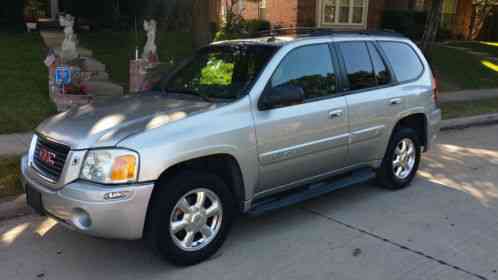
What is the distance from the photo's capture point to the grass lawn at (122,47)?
1248 centimetres

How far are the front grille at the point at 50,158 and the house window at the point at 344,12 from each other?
1847cm

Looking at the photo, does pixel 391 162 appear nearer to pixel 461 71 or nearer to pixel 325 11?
pixel 461 71

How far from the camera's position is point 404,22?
21.9 metres

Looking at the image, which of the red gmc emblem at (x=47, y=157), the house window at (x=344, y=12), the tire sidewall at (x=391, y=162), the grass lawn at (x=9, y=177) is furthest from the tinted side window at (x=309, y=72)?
the house window at (x=344, y=12)

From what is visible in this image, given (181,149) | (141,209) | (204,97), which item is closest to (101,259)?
(141,209)

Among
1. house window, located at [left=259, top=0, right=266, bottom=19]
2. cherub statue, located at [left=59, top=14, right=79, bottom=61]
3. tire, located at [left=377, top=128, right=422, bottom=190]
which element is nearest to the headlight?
tire, located at [left=377, top=128, right=422, bottom=190]

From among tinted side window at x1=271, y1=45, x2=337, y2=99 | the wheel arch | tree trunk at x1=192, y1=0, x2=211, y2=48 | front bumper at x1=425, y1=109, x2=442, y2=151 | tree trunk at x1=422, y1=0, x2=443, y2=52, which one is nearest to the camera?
tinted side window at x1=271, y1=45, x2=337, y2=99

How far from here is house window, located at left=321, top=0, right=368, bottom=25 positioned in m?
21.4

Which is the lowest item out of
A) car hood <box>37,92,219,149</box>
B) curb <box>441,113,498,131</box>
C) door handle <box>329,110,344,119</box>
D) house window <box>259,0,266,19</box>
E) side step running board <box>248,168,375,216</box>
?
curb <box>441,113,498,131</box>

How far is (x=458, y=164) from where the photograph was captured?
7.23m

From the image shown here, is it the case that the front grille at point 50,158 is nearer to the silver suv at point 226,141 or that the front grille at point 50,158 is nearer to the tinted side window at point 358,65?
the silver suv at point 226,141

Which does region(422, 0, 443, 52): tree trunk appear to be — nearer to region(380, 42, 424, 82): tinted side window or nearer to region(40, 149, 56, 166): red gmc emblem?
region(380, 42, 424, 82): tinted side window

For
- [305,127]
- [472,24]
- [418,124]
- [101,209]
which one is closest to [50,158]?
[101,209]

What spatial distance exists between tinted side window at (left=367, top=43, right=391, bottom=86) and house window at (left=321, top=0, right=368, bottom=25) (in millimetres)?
16134
